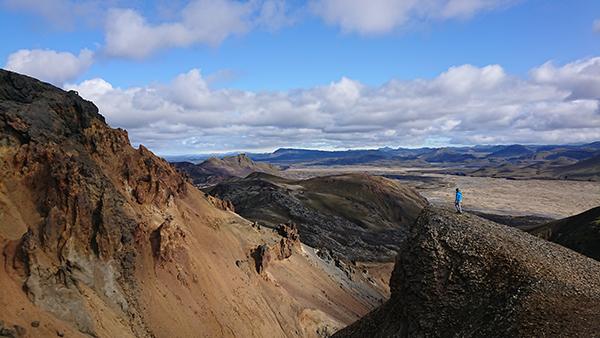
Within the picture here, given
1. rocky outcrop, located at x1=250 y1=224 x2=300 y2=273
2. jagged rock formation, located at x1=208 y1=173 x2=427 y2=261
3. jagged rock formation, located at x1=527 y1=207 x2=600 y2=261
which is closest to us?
rocky outcrop, located at x1=250 y1=224 x2=300 y2=273

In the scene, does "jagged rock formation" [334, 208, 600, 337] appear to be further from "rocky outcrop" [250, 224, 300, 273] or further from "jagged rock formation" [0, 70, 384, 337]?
"rocky outcrop" [250, 224, 300, 273]

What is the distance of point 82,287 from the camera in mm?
25859

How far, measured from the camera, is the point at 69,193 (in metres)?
27.9

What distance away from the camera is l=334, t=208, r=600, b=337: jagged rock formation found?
57.9 feet

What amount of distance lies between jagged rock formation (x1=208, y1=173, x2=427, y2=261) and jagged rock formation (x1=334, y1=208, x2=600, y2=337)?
52.5 metres

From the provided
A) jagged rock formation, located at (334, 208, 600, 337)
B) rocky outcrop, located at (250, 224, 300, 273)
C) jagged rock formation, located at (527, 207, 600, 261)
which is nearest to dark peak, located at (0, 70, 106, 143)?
rocky outcrop, located at (250, 224, 300, 273)

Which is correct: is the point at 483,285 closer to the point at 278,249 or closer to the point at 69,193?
the point at 69,193

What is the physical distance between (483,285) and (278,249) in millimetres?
26013

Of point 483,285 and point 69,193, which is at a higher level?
point 69,193

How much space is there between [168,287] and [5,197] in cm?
1038

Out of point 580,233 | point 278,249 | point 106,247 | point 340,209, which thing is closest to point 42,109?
point 106,247

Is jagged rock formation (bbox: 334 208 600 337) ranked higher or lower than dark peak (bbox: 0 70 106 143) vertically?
lower

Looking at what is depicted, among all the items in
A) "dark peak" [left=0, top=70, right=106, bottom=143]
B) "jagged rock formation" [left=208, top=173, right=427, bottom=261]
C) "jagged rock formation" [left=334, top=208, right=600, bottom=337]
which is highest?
"dark peak" [left=0, top=70, right=106, bottom=143]

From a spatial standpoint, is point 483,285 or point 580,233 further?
point 580,233
